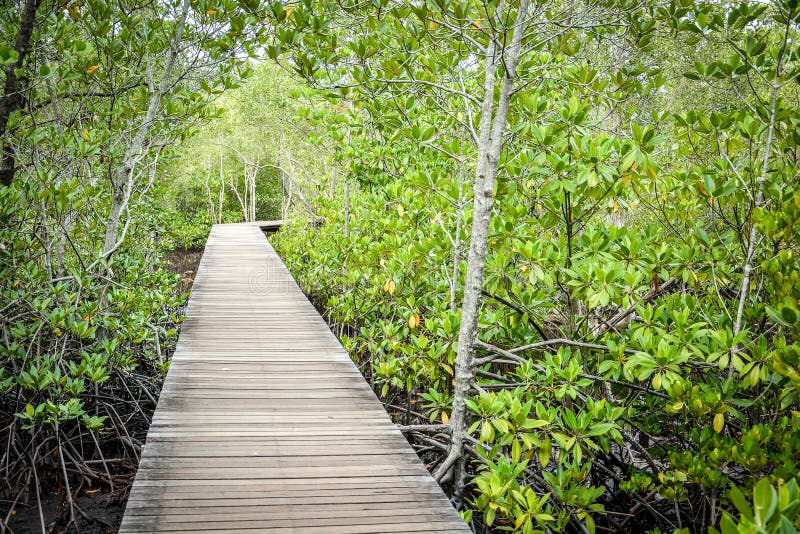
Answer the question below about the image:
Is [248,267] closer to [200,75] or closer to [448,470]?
[200,75]

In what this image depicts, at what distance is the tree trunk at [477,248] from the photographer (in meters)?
2.64

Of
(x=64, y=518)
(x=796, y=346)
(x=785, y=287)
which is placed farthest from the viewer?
(x=64, y=518)

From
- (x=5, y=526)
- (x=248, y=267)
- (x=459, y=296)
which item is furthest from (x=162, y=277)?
(x=459, y=296)

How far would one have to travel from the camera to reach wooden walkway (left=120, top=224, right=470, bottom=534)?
6.66 ft

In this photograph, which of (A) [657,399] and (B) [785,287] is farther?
(A) [657,399]

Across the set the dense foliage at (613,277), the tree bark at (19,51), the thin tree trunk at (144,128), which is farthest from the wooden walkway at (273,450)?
the tree bark at (19,51)

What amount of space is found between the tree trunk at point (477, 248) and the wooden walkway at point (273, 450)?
324 millimetres

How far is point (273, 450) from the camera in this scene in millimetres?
2518

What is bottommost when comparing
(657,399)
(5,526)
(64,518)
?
(64,518)

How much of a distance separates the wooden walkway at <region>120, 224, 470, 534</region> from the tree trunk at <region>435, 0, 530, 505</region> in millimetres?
324

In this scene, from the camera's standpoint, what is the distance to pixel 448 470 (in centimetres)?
280

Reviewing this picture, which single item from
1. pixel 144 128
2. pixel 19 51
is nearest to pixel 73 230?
pixel 144 128

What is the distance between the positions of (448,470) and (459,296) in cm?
127

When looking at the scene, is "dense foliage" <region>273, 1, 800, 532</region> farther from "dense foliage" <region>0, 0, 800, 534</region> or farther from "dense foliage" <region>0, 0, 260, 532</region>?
"dense foliage" <region>0, 0, 260, 532</region>
